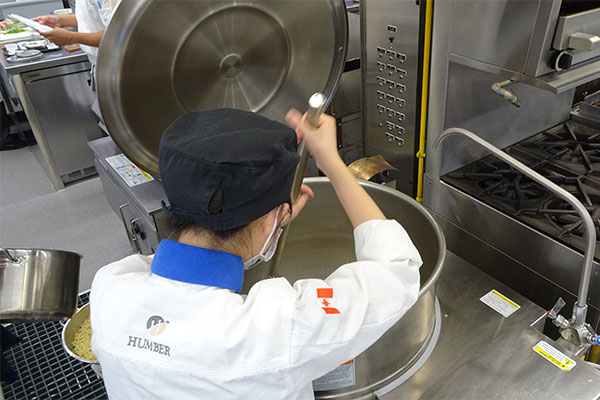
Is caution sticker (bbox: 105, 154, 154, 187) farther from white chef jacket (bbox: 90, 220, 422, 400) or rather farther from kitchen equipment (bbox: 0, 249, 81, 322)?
white chef jacket (bbox: 90, 220, 422, 400)

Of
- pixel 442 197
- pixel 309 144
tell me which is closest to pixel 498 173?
pixel 442 197

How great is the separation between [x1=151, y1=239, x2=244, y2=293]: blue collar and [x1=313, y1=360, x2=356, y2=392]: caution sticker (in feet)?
1.11

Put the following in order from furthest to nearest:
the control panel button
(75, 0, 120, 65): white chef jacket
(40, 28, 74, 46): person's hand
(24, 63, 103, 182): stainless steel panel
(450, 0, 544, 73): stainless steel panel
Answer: (24, 63, 103, 182): stainless steel panel
(75, 0, 120, 65): white chef jacket
(40, 28, 74, 46): person's hand
the control panel button
(450, 0, 544, 73): stainless steel panel

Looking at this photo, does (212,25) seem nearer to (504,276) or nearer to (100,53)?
(100,53)

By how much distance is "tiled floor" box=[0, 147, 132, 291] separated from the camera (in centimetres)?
260

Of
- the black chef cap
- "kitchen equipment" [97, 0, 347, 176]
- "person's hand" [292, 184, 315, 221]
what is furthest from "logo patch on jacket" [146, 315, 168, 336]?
"kitchen equipment" [97, 0, 347, 176]

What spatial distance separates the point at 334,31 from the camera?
124cm

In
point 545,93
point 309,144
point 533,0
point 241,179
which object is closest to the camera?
point 241,179

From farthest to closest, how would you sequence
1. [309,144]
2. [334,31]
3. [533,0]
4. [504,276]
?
[504,276], [334,31], [533,0], [309,144]

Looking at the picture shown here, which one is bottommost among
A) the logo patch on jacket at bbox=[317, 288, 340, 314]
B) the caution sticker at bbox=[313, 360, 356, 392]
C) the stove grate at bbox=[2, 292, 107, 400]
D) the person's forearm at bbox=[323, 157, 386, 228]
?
the stove grate at bbox=[2, 292, 107, 400]

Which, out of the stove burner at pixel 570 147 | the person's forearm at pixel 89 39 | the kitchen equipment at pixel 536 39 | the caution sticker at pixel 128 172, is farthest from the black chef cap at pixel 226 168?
the person's forearm at pixel 89 39

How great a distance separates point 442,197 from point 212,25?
35.5 inches

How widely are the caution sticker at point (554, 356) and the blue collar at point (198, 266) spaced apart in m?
0.73

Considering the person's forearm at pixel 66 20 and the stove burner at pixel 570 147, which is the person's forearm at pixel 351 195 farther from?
the person's forearm at pixel 66 20
